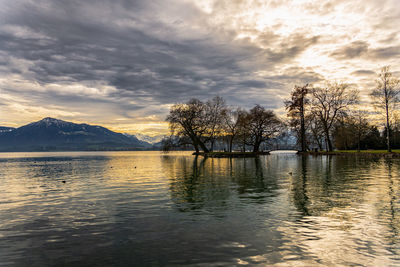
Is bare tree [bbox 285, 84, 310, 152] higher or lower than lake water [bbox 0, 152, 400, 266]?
higher

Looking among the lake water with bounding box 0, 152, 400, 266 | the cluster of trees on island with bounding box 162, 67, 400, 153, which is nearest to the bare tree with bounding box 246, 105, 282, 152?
the cluster of trees on island with bounding box 162, 67, 400, 153

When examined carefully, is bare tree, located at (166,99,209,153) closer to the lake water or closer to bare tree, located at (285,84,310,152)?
bare tree, located at (285,84,310,152)

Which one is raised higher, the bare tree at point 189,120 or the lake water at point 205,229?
the bare tree at point 189,120

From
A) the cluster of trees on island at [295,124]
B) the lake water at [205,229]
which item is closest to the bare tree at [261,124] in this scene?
the cluster of trees on island at [295,124]

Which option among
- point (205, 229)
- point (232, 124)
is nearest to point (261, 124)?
point (232, 124)

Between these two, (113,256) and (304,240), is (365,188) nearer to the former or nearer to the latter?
(304,240)

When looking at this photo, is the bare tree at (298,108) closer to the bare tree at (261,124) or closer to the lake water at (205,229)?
the bare tree at (261,124)

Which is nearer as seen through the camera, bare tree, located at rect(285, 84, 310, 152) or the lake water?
the lake water

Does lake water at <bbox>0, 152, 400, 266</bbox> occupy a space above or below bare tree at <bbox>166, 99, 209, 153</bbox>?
below

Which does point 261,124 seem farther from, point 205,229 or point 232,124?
point 205,229

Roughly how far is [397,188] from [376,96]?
4841cm

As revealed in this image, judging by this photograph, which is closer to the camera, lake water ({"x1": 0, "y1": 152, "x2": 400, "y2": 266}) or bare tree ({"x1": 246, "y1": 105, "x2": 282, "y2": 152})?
lake water ({"x1": 0, "y1": 152, "x2": 400, "y2": 266})

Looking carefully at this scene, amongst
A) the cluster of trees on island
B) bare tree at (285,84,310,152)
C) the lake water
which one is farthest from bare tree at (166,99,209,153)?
the lake water

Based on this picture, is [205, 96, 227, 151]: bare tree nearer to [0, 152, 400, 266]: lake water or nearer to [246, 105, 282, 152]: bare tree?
[246, 105, 282, 152]: bare tree
